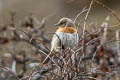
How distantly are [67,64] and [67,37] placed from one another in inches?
30.1

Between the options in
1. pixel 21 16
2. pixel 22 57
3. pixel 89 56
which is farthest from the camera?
pixel 21 16

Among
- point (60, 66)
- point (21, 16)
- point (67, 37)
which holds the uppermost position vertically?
point (21, 16)

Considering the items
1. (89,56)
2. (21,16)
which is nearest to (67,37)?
(89,56)

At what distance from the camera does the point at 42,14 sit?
10.3 meters

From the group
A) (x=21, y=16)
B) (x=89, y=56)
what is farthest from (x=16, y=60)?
(x=21, y=16)

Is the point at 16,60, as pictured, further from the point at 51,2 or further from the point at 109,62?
the point at 51,2

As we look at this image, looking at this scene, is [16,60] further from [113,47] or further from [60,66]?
[60,66]

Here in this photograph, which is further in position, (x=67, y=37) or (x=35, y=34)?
(x=35, y=34)

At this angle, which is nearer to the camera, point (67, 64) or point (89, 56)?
point (67, 64)

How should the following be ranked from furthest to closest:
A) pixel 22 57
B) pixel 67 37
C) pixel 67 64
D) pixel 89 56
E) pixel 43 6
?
pixel 43 6
pixel 22 57
pixel 89 56
pixel 67 37
pixel 67 64

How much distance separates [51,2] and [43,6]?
306 mm

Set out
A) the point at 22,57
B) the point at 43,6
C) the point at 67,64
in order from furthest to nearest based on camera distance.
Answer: the point at 43,6
the point at 22,57
the point at 67,64

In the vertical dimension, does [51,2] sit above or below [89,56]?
above

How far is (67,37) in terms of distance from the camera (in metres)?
3.12
